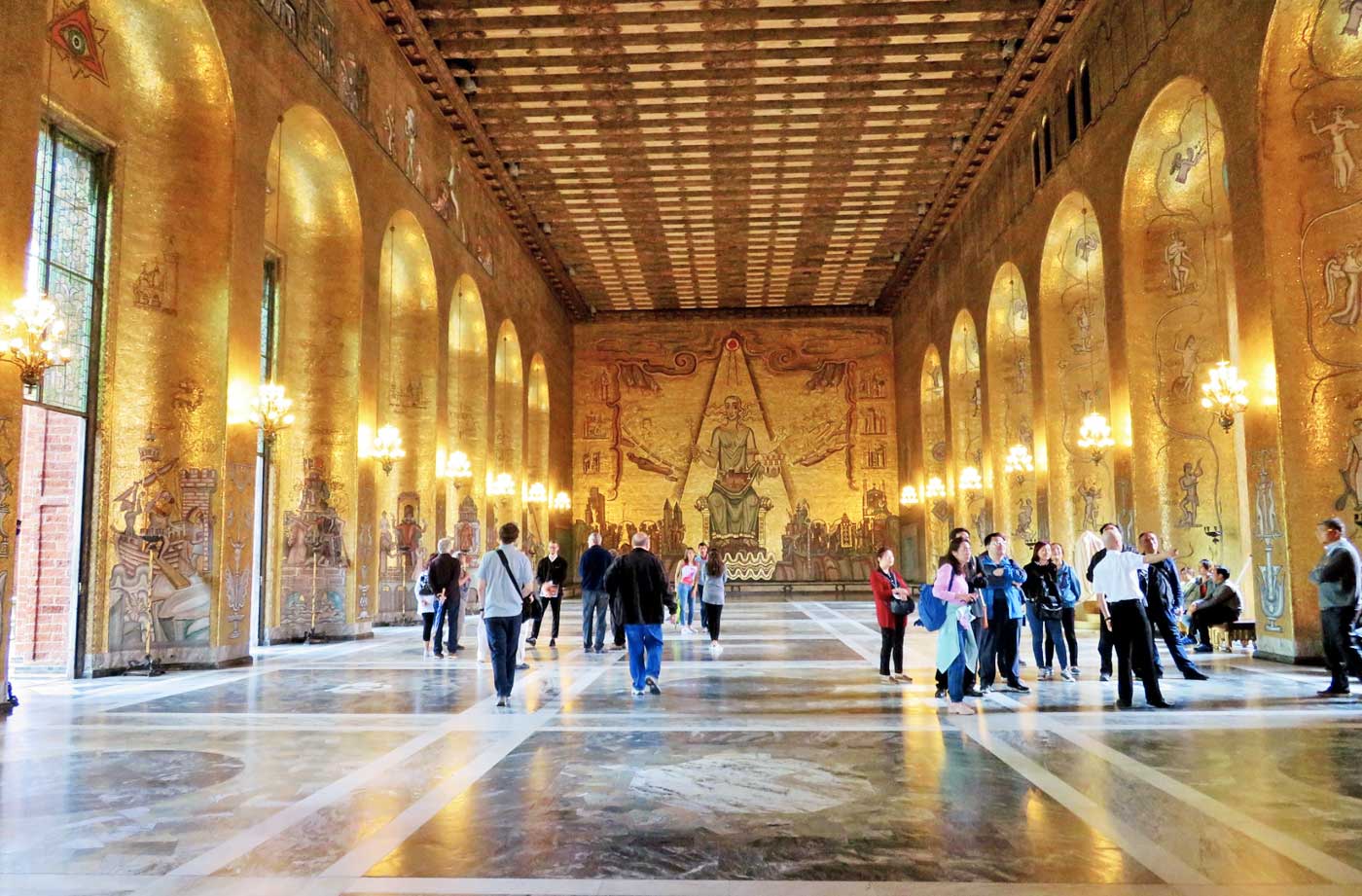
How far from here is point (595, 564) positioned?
37.5 ft

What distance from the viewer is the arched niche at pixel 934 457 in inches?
980

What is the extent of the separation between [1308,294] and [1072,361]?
6371 millimetres

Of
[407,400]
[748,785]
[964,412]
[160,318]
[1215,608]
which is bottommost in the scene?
[748,785]

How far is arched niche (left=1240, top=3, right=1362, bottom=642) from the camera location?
945cm

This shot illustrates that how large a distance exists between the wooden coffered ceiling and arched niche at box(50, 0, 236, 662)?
4.64 m

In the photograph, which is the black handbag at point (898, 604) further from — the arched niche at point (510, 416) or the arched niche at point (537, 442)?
the arched niche at point (537, 442)

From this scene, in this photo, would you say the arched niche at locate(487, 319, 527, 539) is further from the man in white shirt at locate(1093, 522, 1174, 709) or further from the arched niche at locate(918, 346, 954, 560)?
the man in white shirt at locate(1093, 522, 1174, 709)

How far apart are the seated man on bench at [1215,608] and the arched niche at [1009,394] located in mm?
6679

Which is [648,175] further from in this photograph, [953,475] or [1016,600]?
[1016,600]

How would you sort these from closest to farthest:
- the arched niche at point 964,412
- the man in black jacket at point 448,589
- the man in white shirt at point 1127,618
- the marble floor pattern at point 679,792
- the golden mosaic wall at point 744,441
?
the marble floor pattern at point 679,792
the man in white shirt at point 1127,618
the man in black jacket at point 448,589
the arched niche at point 964,412
the golden mosaic wall at point 744,441

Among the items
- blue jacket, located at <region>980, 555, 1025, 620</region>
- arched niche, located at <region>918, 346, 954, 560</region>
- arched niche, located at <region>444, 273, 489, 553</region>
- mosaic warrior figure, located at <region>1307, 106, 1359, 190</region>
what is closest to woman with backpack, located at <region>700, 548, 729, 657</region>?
blue jacket, located at <region>980, 555, 1025, 620</region>

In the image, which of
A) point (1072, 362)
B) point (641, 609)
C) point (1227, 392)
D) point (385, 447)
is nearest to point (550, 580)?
point (385, 447)

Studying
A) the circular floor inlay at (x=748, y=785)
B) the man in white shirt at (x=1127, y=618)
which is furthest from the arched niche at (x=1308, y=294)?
the circular floor inlay at (x=748, y=785)

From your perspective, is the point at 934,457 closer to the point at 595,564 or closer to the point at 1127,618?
the point at 595,564
